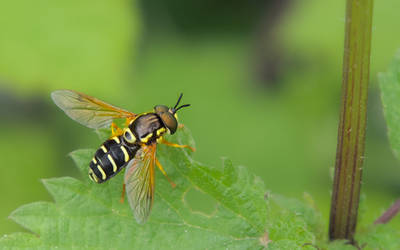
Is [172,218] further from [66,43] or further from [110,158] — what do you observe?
[66,43]

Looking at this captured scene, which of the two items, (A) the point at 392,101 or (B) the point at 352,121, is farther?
(A) the point at 392,101

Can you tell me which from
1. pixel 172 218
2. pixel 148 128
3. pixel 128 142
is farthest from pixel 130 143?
pixel 172 218

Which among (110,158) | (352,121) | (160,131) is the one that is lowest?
(110,158)

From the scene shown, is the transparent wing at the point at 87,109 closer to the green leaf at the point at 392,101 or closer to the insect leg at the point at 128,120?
the insect leg at the point at 128,120

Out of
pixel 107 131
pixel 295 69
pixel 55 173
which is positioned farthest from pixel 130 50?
pixel 107 131

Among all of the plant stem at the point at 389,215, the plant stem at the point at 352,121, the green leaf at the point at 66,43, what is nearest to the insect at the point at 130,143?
the plant stem at the point at 352,121

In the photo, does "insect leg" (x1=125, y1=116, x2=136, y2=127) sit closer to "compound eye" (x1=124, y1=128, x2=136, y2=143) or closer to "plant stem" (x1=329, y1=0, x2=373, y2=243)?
"compound eye" (x1=124, y1=128, x2=136, y2=143)

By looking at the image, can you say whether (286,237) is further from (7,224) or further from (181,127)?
(7,224)

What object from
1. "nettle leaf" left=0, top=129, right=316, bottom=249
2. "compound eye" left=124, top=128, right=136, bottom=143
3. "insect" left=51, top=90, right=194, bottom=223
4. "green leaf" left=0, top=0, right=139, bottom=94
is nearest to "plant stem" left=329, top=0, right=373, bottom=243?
"nettle leaf" left=0, top=129, right=316, bottom=249
